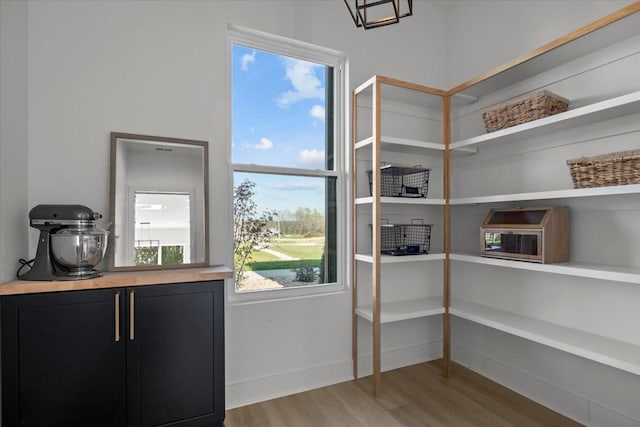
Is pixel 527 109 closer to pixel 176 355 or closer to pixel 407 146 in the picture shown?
pixel 407 146

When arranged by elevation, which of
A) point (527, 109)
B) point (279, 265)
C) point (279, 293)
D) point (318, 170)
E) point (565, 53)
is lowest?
point (279, 293)

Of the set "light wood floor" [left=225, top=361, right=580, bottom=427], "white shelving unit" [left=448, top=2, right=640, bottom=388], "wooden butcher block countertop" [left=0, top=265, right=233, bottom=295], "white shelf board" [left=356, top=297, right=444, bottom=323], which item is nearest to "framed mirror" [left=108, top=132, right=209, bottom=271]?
"wooden butcher block countertop" [left=0, top=265, right=233, bottom=295]

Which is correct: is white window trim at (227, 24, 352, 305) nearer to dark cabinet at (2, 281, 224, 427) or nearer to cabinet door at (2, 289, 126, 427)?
dark cabinet at (2, 281, 224, 427)

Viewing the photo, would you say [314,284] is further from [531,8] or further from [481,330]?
[531,8]

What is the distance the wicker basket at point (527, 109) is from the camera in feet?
6.45

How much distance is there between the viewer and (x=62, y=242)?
162 centimetres

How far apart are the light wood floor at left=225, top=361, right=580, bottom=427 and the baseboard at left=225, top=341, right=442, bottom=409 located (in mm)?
50

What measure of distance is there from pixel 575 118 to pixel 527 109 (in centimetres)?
26

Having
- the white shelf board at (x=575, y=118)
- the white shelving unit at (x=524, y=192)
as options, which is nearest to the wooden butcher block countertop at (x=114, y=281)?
the white shelving unit at (x=524, y=192)

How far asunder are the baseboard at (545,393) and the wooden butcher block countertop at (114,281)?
2093 mm

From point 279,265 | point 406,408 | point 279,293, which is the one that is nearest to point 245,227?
point 279,265

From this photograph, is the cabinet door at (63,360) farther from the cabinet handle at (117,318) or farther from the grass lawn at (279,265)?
the grass lawn at (279,265)

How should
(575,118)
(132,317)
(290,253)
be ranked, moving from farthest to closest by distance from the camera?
(290,253) → (575,118) → (132,317)

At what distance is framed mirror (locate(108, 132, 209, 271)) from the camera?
1.94 meters
